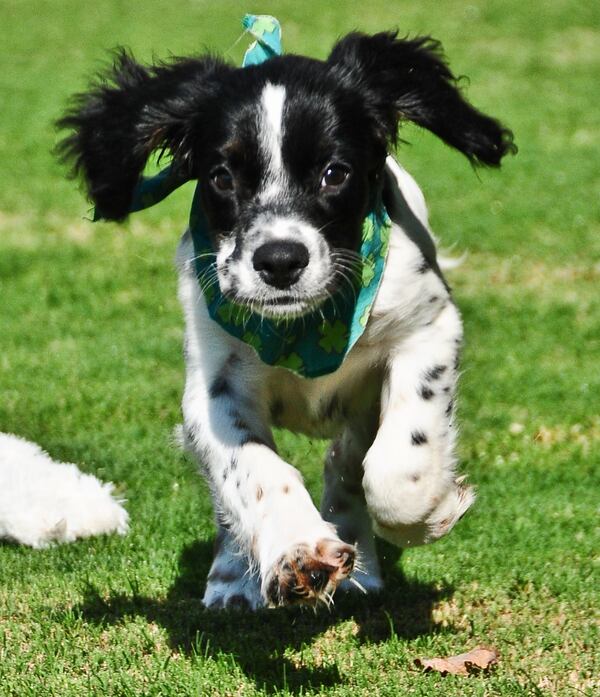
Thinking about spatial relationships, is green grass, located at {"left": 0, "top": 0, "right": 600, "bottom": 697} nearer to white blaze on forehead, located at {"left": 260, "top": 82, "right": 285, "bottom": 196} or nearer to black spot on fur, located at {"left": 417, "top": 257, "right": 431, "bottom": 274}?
black spot on fur, located at {"left": 417, "top": 257, "right": 431, "bottom": 274}

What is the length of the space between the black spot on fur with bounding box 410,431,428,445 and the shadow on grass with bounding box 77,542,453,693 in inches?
21.7

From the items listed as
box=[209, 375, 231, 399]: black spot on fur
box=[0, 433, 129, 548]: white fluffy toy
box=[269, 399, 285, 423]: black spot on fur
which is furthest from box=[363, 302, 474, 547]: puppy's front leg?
box=[0, 433, 129, 548]: white fluffy toy

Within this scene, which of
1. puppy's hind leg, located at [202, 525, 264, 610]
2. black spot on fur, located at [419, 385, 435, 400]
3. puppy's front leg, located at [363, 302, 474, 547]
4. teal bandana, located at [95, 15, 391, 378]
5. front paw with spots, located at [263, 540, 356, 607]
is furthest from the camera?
puppy's hind leg, located at [202, 525, 264, 610]

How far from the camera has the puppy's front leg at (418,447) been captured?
4.04m

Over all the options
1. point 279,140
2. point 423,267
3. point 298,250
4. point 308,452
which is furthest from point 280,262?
point 308,452

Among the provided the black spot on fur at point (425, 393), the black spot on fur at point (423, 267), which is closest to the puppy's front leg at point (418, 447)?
the black spot on fur at point (425, 393)

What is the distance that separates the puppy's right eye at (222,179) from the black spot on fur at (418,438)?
931 millimetres

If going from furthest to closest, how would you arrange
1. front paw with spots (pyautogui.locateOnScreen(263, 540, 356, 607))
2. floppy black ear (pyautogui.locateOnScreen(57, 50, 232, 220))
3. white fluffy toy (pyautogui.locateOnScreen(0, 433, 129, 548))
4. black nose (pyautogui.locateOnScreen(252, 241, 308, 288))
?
1. white fluffy toy (pyautogui.locateOnScreen(0, 433, 129, 548))
2. floppy black ear (pyautogui.locateOnScreen(57, 50, 232, 220))
3. black nose (pyautogui.locateOnScreen(252, 241, 308, 288))
4. front paw with spots (pyautogui.locateOnScreen(263, 540, 356, 607))

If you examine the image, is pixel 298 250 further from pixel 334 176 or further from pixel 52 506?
pixel 52 506

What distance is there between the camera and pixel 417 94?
171 inches

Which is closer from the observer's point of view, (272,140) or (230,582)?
(272,140)

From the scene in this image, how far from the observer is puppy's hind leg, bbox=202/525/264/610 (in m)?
4.52

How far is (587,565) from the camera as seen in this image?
4719 millimetres

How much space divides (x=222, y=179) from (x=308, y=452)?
2.25 metres
